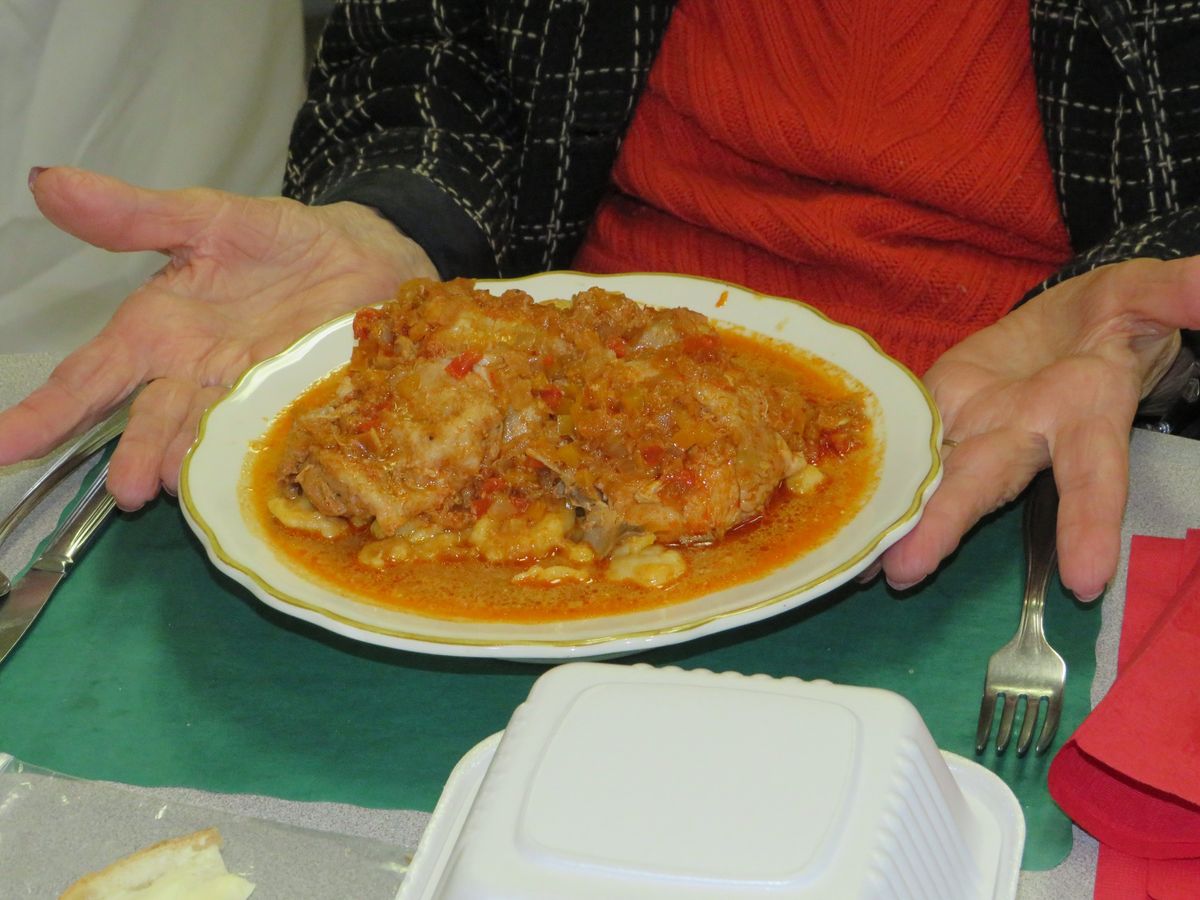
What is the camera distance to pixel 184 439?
1.71m

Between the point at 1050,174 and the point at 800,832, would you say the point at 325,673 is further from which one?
the point at 1050,174

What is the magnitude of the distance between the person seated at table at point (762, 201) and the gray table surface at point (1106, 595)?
0.11m

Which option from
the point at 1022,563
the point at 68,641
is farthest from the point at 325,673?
the point at 1022,563

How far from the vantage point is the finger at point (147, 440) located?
5.39 feet

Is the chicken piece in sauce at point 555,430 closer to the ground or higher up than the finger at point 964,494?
higher up

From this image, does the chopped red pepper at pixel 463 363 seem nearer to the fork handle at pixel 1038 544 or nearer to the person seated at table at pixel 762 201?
the person seated at table at pixel 762 201

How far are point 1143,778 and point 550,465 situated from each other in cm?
70

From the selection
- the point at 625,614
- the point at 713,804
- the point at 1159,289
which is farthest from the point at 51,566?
the point at 1159,289

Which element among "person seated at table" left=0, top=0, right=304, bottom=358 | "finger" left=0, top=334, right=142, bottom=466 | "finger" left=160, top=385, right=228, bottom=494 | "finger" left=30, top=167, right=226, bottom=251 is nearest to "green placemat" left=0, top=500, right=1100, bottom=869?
"finger" left=160, top=385, right=228, bottom=494

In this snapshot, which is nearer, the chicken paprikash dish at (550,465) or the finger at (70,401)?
the chicken paprikash dish at (550,465)

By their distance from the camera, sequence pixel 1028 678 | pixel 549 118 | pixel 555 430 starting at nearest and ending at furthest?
pixel 1028 678, pixel 555 430, pixel 549 118

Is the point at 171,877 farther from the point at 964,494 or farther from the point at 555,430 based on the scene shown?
the point at 964,494

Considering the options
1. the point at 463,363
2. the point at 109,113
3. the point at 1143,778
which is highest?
the point at 463,363

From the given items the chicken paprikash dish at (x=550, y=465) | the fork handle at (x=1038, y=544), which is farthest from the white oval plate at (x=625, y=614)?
the fork handle at (x=1038, y=544)
